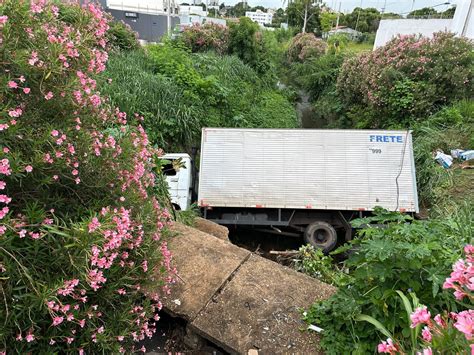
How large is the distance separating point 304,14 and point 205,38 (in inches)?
1184

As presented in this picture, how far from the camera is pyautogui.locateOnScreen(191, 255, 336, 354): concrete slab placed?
2.42 metres

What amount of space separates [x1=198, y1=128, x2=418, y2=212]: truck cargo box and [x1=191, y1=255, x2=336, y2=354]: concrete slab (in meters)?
5.03

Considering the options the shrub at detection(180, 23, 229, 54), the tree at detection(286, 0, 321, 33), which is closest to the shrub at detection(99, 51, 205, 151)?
the shrub at detection(180, 23, 229, 54)

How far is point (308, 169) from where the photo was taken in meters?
8.18

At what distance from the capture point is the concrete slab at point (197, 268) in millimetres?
2643

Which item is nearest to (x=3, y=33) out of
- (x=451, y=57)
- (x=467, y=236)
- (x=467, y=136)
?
(x=467, y=236)

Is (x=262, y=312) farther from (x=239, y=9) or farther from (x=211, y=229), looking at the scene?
(x=239, y=9)

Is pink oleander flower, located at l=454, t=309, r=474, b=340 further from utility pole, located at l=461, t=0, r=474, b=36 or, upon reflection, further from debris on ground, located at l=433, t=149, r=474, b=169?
utility pole, located at l=461, t=0, r=474, b=36

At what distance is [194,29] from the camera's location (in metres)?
16.7

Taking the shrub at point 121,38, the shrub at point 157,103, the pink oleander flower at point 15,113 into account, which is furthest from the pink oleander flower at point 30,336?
the shrub at point 121,38

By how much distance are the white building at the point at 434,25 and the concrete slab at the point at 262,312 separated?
54.0 ft

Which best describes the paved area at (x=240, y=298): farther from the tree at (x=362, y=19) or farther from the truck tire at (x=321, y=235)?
the tree at (x=362, y=19)

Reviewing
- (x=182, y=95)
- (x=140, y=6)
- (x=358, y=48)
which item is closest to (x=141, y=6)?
(x=140, y=6)

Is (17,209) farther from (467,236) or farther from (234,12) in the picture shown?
(234,12)
